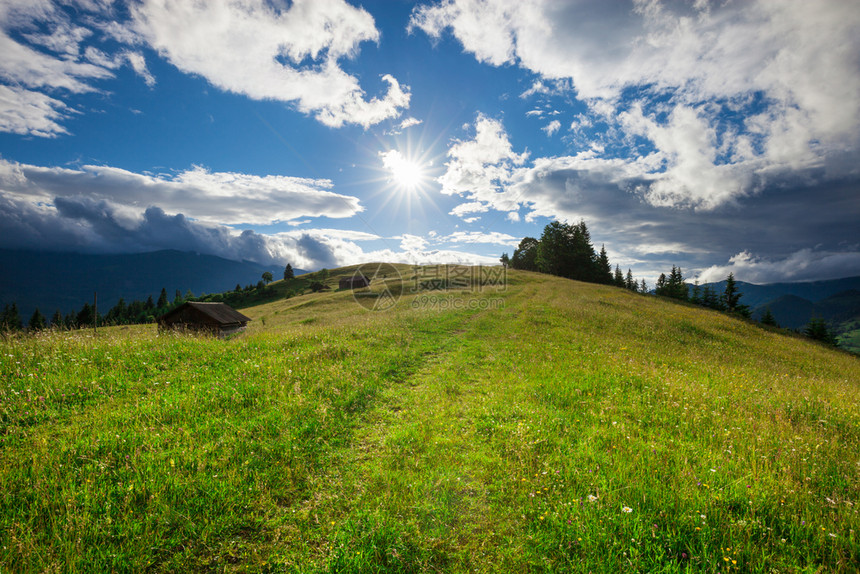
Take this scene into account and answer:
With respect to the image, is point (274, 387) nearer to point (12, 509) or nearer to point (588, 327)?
point (12, 509)

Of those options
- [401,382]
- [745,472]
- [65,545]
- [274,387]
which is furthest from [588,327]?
[65,545]

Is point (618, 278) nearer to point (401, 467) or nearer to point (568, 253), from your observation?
point (568, 253)

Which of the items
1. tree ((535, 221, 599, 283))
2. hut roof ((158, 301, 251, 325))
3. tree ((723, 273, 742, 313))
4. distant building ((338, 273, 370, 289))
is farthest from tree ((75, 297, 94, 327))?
tree ((723, 273, 742, 313))

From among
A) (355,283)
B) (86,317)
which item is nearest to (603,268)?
(355,283)

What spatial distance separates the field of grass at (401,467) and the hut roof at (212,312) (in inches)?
1023

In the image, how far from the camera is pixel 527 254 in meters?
96.1

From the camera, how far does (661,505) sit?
160 inches

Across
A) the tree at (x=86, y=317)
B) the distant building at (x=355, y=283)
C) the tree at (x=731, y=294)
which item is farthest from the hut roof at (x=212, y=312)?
the tree at (x=731, y=294)

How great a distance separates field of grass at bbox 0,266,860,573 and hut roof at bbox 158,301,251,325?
1023 inches

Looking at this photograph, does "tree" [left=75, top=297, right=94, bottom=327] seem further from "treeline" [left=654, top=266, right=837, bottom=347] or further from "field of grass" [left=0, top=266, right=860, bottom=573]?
"treeline" [left=654, top=266, right=837, bottom=347]

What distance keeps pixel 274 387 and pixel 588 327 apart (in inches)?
679

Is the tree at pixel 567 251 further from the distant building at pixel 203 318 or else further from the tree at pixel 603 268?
the distant building at pixel 203 318

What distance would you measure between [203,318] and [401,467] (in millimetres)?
35711

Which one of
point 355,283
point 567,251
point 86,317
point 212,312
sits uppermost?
point 567,251
